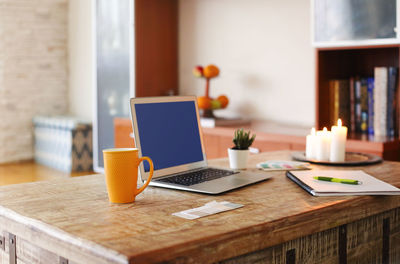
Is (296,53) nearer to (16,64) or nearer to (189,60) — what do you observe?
(189,60)

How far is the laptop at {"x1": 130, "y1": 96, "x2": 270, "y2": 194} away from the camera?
1.71 metres

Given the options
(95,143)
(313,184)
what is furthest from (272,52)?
(313,184)

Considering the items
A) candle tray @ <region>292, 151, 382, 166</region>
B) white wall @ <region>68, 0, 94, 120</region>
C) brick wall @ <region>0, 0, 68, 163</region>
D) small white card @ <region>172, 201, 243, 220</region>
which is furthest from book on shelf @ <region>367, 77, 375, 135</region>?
brick wall @ <region>0, 0, 68, 163</region>

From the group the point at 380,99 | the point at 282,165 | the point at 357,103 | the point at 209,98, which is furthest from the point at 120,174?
the point at 209,98

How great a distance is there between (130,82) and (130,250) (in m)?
3.55

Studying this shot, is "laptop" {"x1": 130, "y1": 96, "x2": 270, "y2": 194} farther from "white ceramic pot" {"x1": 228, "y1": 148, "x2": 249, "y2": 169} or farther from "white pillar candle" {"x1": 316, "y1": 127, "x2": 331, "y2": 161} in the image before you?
"white pillar candle" {"x1": 316, "y1": 127, "x2": 331, "y2": 161}

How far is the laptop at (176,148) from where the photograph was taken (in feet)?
5.61

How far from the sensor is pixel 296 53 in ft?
13.0

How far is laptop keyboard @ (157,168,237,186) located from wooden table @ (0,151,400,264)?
0.08m

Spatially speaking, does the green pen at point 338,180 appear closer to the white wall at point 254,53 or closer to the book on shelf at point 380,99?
the book on shelf at point 380,99

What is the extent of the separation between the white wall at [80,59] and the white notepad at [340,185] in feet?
15.4

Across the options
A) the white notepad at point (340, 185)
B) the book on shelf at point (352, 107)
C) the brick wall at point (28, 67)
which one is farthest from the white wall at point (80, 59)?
the white notepad at point (340, 185)

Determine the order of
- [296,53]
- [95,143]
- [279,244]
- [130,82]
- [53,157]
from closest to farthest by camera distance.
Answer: [279,244] < [296,53] < [130,82] < [95,143] < [53,157]

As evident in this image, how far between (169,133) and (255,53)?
2.51 m
